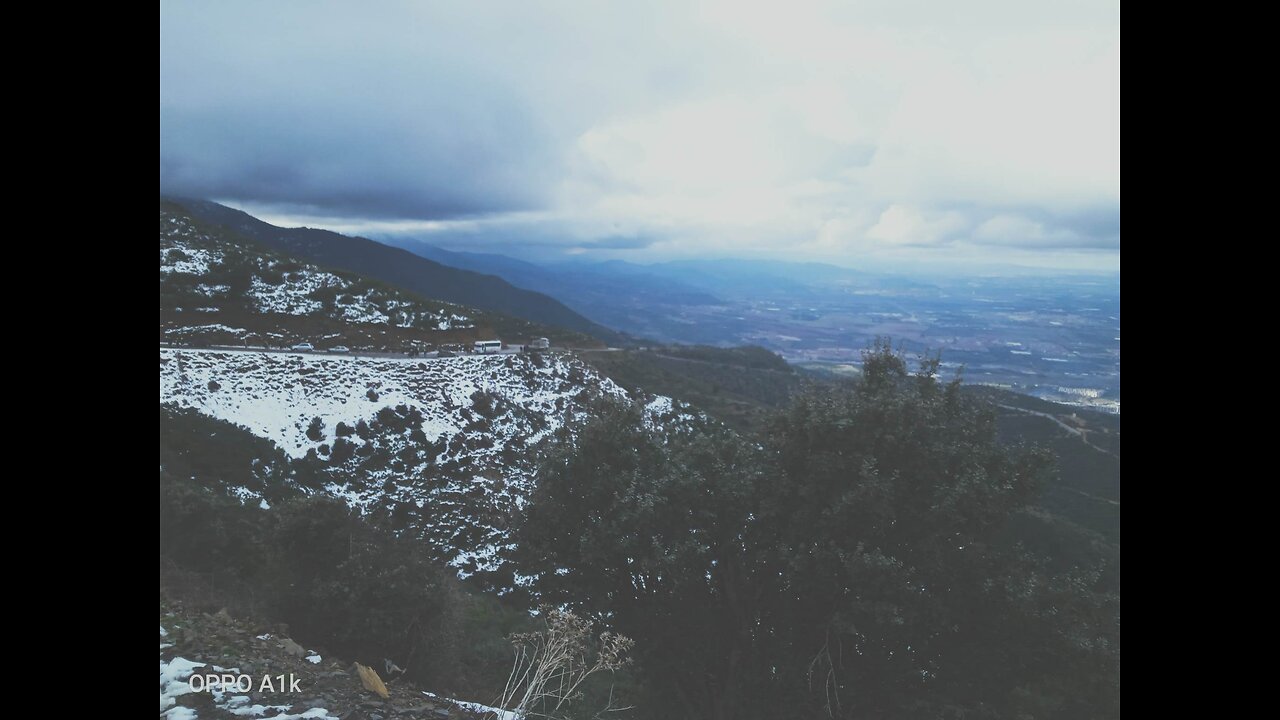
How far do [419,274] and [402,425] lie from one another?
82.7 metres

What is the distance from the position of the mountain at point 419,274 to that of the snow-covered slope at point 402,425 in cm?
5632

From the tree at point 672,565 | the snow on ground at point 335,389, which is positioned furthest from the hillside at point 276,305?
the tree at point 672,565

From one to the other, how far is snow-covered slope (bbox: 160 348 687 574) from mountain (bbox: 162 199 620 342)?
2217 inches

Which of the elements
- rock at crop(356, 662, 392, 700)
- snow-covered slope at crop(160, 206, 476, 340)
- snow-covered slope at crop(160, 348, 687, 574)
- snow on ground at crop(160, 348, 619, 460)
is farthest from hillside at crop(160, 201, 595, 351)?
rock at crop(356, 662, 392, 700)

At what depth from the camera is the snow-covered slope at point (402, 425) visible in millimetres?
16891

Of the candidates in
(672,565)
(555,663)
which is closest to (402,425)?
(672,565)

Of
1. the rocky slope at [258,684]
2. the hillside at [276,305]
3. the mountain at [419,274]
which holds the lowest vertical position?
the rocky slope at [258,684]

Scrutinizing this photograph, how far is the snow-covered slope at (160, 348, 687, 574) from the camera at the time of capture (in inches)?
665

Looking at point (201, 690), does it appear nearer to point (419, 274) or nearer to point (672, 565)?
Answer: point (672, 565)

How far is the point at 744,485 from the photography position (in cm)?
847

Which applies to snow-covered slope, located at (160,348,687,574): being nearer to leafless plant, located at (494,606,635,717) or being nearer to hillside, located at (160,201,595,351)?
hillside, located at (160,201,595,351)

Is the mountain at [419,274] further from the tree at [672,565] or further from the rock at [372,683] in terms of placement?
the rock at [372,683]
